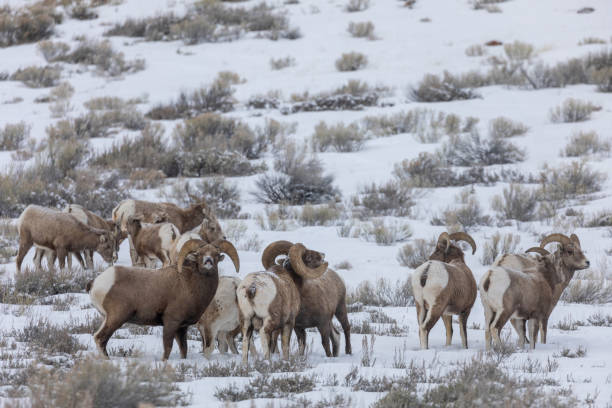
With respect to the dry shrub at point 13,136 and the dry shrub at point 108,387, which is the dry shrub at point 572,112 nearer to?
the dry shrub at point 13,136

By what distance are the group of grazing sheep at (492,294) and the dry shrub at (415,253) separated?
3.60 m

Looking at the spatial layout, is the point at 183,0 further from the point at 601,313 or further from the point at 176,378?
the point at 176,378

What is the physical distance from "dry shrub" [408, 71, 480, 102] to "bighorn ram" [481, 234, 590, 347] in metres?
13.9

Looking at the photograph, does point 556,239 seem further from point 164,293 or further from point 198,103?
point 198,103

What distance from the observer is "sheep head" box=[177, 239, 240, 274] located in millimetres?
6809

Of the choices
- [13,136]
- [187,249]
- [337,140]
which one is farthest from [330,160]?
[187,249]

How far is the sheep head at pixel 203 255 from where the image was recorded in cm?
681

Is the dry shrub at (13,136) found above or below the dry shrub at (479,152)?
above

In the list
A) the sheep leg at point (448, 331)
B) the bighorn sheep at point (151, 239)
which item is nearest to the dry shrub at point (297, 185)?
the bighorn sheep at point (151, 239)

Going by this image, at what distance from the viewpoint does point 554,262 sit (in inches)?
338

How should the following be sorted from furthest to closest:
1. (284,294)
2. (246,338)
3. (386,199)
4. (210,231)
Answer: (386,199)
(210,231)
(284,294)
(246,338)

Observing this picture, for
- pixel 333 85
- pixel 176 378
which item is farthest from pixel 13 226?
pixel 333 85

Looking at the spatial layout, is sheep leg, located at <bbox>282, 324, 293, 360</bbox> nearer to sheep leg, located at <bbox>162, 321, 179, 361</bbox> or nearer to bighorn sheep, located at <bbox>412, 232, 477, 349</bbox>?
sheep leg, located at <bbox>162, 321, 179, 361</bbox>

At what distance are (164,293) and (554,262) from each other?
4.38 meters
